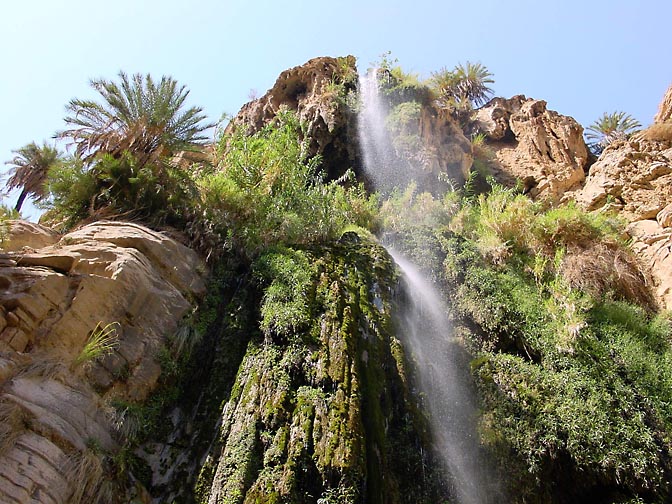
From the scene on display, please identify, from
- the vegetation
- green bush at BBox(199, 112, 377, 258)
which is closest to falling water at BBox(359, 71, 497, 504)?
the vegetation

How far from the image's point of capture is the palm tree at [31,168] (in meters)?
11.9

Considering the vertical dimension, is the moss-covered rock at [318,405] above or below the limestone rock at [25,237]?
below

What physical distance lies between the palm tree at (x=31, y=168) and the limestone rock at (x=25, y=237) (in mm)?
5461

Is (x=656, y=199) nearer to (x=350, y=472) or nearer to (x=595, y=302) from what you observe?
(x=595, y=302)

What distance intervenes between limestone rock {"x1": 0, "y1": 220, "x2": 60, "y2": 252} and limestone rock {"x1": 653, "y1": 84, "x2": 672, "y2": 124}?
13.4 metres

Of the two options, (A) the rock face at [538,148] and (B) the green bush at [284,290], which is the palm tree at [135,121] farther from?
(A) the rock face at [538,148]

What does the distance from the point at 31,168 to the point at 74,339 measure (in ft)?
30.2

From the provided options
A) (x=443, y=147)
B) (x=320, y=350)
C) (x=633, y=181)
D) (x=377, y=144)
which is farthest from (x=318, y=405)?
(x=443, y=147)

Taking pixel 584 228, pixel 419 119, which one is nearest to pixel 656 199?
pixel 584 228

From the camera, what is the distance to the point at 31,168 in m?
12.5

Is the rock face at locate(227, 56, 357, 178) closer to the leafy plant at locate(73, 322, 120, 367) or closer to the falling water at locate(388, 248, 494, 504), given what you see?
the falling water at locate(388, 248, 494, 504)

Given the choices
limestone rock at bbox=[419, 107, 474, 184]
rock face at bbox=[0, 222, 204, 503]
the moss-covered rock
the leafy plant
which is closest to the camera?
rock face at bbox=[0, 222, 204, 503]

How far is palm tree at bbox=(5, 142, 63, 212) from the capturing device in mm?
11922

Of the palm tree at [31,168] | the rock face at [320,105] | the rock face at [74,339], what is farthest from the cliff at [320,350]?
the palm tree at [31,168]
